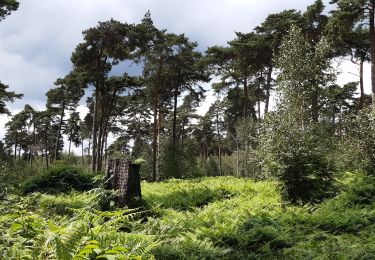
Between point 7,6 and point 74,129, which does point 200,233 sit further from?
point 74,129

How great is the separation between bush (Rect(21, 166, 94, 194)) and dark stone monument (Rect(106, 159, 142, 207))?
5.44 meters

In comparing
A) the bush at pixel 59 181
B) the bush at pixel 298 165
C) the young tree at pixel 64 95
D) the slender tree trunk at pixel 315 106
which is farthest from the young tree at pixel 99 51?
the bush at pixel 298 165

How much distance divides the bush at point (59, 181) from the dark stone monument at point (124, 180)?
214 inches

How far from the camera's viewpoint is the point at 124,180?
33.5 feet

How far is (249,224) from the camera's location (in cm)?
859

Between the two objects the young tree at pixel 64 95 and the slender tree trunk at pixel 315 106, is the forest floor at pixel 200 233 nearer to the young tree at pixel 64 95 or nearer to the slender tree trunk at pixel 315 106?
the slender tree trunk at pixel 315 106

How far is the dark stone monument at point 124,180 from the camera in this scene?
1016cm

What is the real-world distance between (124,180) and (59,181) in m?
7.01

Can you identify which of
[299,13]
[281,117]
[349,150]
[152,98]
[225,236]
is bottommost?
[225,236]

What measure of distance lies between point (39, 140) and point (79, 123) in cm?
1398

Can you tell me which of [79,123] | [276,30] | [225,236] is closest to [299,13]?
[276,30]

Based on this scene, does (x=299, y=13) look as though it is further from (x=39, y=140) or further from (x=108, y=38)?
(x=39, y=140)

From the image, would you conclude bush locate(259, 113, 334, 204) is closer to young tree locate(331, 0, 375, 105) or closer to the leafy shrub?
the leafy shrub

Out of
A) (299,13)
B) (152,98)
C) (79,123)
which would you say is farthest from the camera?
(79,123)
